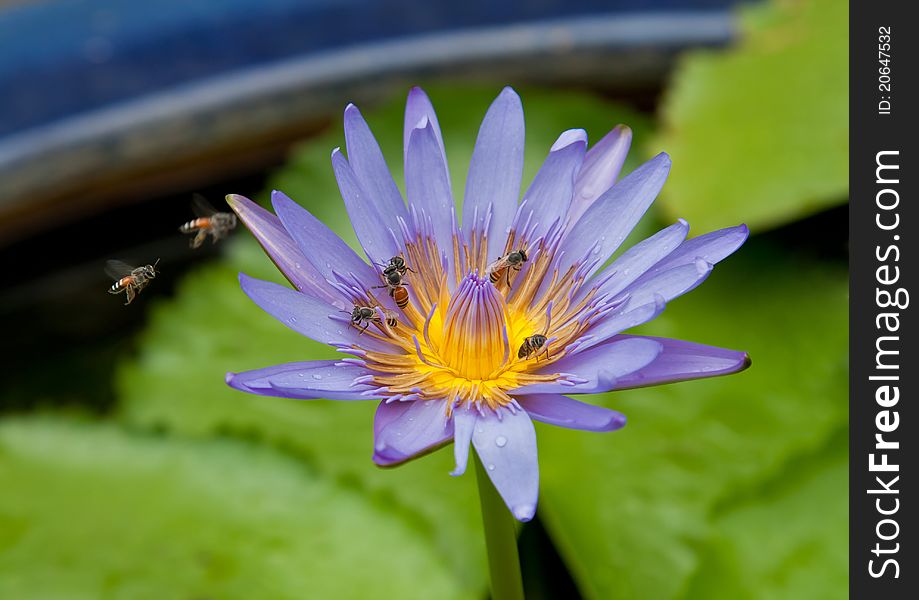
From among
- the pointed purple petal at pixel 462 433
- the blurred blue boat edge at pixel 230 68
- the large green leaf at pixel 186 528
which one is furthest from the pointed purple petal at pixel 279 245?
the blurred blue boat edge at pixel 230 68

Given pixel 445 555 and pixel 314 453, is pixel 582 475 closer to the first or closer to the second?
pixel 445 555

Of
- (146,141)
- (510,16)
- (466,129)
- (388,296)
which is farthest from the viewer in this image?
(510,16)

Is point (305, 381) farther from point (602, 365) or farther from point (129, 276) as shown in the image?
point (129, 276)

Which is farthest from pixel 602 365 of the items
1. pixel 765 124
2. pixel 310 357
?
pixel 765 124

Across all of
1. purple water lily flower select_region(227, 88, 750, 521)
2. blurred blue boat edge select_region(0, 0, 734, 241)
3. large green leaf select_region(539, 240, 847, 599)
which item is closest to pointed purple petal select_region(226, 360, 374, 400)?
purple water lily flower select_region(227, 88, 750, 521)
